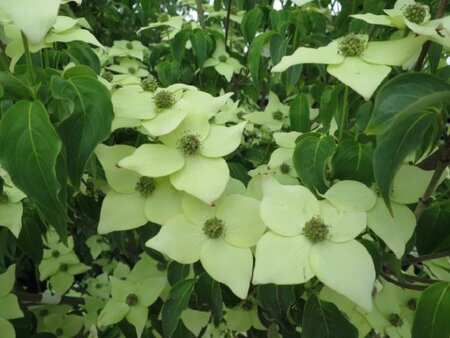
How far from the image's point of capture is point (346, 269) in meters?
0.57

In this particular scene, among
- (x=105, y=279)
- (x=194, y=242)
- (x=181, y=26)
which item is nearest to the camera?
(x=194, y=242)

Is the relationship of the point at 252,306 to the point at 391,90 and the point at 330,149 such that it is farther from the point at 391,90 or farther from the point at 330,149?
the point at 391,90

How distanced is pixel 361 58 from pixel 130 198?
1.22 feet

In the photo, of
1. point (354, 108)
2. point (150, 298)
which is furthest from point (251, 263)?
point (354, 108)

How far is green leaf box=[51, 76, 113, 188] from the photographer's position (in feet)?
1.88

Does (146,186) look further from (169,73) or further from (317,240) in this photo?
(169,73)

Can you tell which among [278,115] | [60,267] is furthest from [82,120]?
[60,267]

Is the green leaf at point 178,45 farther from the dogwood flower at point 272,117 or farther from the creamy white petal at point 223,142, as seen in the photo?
the creamy white petal at point 223,142

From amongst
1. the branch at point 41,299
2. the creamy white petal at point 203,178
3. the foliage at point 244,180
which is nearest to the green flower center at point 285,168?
the foliage at point 244,180

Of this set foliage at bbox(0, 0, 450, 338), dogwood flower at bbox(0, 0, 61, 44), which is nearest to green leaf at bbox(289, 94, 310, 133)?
foliage at bbox(0, 0, 450, 338)

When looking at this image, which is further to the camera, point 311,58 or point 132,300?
point 132,300

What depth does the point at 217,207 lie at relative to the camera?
2.12ft

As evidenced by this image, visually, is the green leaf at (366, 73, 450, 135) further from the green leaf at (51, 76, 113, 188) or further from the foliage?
the green leaf at (51, 76, 113, 188)

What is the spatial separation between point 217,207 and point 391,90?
0.86 feet
